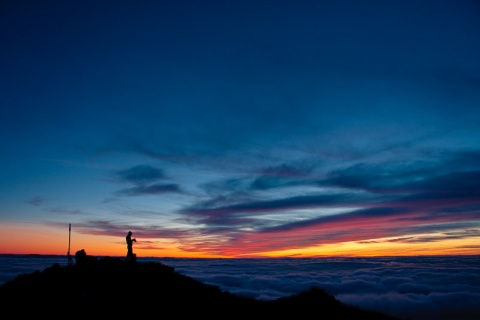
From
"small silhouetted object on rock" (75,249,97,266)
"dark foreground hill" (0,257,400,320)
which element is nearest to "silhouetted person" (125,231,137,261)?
"dark foreground hill" (0,257,400,320)

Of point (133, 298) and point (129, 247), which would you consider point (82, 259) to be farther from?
point (133, 298)

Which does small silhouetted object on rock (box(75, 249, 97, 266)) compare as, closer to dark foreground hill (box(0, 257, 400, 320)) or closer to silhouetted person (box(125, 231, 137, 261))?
dark foreground hill (box(0, 257, 400, 320))

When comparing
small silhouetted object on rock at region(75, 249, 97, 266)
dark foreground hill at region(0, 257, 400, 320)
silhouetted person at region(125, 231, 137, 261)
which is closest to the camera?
dark foreground hill at region(0, 257, 400, 320)

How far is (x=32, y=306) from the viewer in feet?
61.8

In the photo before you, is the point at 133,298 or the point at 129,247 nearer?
the point at 133,298

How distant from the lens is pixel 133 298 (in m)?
20.2

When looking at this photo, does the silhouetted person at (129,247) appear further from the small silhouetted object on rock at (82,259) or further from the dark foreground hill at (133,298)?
the small silhouetted object on rock at (82,259)

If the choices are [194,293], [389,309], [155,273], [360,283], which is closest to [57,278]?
[155,273]

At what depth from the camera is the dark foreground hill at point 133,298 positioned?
61.2ft

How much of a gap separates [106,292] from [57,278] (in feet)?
15.7

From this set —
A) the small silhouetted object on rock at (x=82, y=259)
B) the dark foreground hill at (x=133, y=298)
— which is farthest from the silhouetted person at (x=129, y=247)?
the small silhouetted object on rock at (x=82, y=259)

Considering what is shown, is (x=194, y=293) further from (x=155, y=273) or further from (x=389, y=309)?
(x=389, y=309)

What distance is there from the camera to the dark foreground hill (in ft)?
61.2

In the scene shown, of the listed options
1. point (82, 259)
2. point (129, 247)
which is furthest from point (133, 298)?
point (82, 259)
